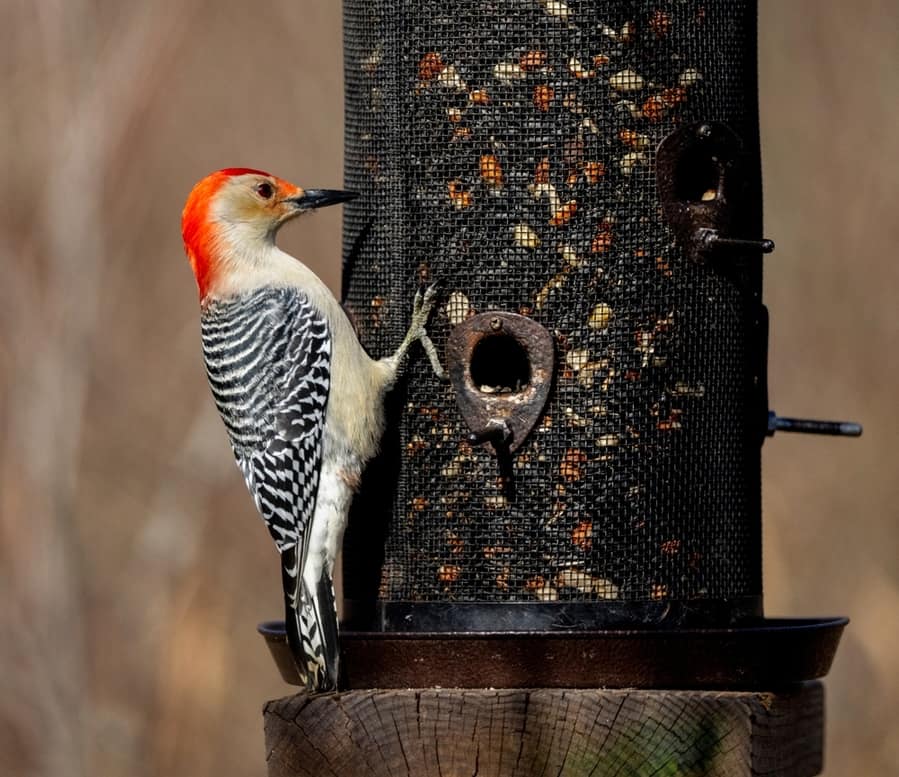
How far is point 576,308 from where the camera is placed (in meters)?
6.92

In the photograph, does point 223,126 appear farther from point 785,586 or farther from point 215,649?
point 785,586

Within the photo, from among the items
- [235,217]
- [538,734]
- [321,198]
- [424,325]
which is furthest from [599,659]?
[235,217]

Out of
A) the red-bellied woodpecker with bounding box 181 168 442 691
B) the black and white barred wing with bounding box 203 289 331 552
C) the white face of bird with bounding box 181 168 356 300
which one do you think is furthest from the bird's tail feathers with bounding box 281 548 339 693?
the white face of bird with bounding box 181 168 356 300

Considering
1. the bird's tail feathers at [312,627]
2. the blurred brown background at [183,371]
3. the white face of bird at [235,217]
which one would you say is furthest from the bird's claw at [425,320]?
the blurred brown background at [183,371]

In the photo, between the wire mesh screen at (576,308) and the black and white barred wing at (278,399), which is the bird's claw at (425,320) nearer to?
the wire mesh screen at (576,308)

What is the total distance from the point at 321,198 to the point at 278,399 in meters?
0.82

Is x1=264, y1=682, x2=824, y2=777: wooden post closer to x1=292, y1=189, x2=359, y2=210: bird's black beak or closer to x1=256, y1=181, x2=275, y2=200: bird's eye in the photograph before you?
x1=292, y1=189, x2=359, y2=210: bird's black beak

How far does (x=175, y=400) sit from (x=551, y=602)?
6.01 m

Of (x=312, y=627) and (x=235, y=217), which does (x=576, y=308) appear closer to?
(x=312, y=627)

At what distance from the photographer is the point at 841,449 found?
38.5 feet

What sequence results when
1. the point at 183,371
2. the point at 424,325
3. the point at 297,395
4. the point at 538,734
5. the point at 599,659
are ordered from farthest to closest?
1. the point at 183,371
2. the point at 297,395
3. the point at 424,325
4. the point at 599,659
5. the point at 538,734

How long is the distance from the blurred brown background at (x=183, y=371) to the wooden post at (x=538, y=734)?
486 centimetres

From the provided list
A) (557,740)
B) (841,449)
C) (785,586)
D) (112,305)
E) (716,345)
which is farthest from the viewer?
(112,305)

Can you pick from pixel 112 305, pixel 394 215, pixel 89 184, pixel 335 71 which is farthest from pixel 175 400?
pixel 394 215
